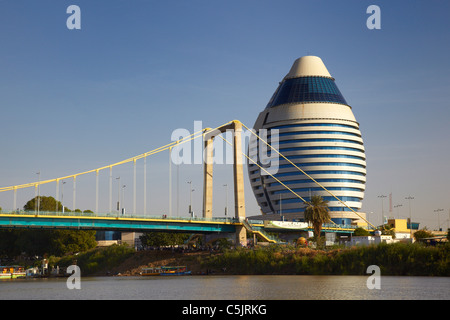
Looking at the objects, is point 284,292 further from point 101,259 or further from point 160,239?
point 160,239

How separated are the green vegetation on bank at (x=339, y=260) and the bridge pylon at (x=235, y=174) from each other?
14740 mm

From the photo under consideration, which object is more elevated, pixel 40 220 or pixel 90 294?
pixel 40 220

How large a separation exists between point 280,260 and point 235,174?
3002 cm

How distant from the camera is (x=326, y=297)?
52500 mm

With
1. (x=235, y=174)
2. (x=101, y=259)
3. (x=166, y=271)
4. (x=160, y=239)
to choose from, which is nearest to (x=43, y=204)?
(x=160, y=239)

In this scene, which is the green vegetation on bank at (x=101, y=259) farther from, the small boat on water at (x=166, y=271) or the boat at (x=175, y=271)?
the boat at (x=175, y=271)

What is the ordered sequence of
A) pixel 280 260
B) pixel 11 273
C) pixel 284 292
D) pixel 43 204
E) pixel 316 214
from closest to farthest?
pixel 284 292 < pixel 280 260 < pixel 316 214 < pixel 11 273 < pixel 43 204

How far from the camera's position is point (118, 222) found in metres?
105

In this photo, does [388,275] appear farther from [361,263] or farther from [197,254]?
[197,254]
